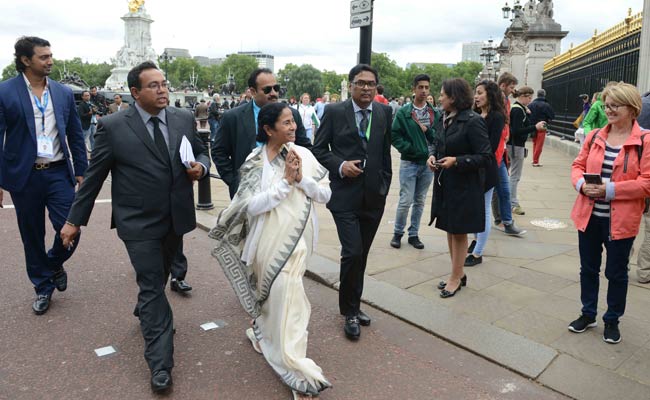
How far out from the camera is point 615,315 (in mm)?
3908

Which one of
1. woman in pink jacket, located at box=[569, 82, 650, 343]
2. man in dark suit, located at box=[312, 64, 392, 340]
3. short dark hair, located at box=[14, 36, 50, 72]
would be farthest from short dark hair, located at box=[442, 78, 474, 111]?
short dark hair, located at box=[14, 36, 50, 72]

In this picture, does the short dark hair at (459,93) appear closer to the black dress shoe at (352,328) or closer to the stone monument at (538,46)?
the black dress shoe at (352,328)

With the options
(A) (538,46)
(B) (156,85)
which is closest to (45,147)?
(B) (156,85)

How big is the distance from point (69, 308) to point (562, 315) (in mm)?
3969

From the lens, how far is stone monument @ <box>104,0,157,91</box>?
74562mm

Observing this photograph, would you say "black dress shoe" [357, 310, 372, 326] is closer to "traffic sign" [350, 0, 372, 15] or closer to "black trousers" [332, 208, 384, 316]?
"black trousers" [332, 208, 384, 316]

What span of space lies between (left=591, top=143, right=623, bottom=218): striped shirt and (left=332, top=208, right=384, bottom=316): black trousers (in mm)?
1522

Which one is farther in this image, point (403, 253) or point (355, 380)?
point (403, 253)

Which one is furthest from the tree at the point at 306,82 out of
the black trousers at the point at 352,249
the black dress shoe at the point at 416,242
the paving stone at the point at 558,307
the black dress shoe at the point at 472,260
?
the black trousers at the point at 352,249

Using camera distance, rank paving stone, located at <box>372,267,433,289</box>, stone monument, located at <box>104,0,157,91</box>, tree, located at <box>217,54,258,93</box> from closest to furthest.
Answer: paving stone, located at <box>372,267,433,289</box> < stone monument, located at <box>104,0,157,91</box> < tree, located at <box>217,54,258,93</box>

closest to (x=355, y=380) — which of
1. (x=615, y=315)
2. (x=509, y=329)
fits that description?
(x=509, y=329)

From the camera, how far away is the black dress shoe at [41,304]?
4465 millimetres

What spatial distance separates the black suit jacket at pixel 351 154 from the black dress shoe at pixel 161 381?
5.32ft

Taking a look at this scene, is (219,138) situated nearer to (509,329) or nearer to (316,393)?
(316,393)
